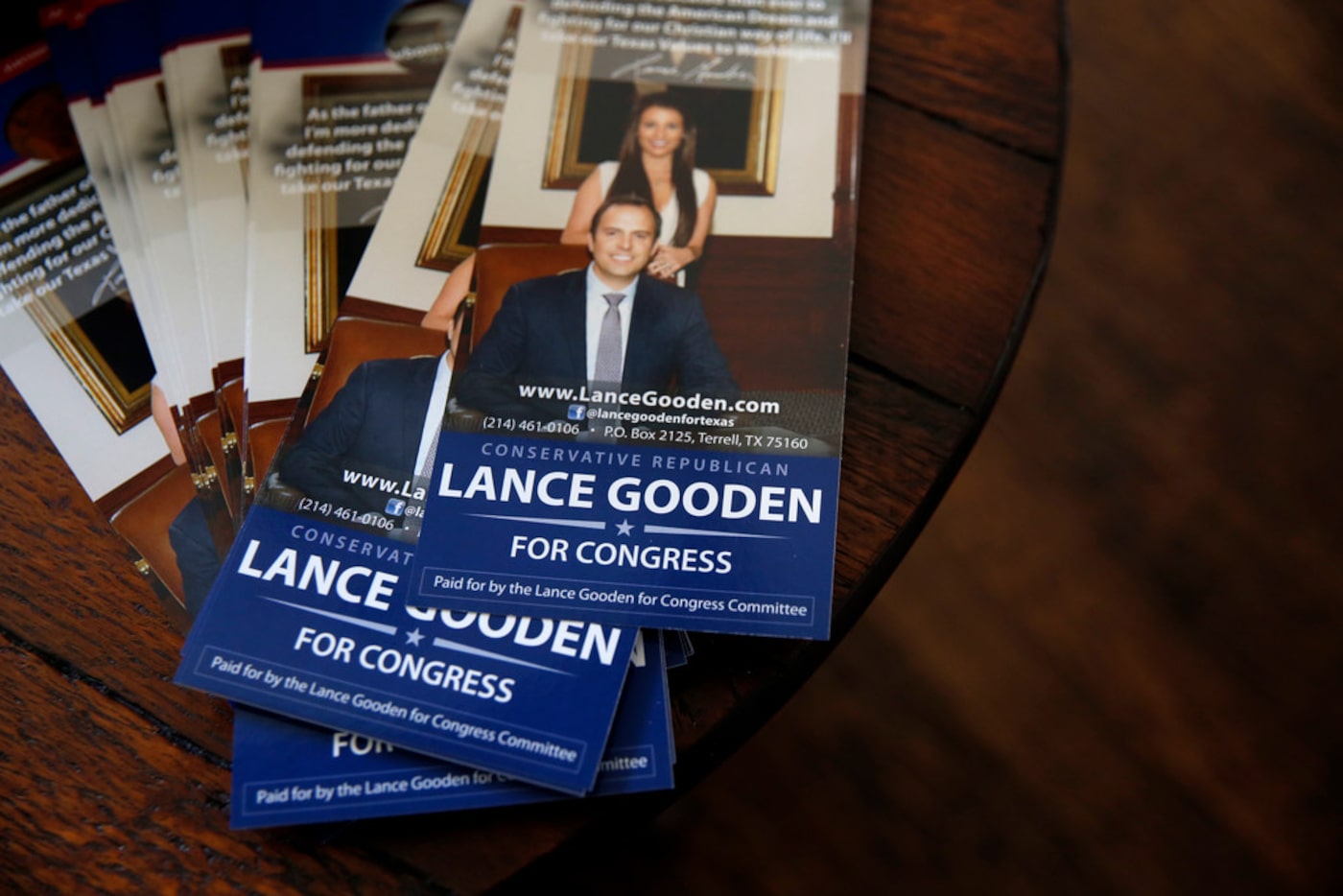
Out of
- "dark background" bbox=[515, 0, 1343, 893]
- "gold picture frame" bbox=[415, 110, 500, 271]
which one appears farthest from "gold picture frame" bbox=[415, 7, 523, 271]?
"dark background" bbox=[515, 0, 1343, 893]

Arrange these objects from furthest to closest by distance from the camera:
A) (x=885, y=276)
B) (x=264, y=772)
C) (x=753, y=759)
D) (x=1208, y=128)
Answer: (x=1208, y=128) → (x=753, y=759) → (x=885, y=276) → (x=264, y=772)

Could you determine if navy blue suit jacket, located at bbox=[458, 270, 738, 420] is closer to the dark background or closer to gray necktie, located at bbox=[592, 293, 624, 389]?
gray necktie, located at bbox=[592, 293, 624, 389]

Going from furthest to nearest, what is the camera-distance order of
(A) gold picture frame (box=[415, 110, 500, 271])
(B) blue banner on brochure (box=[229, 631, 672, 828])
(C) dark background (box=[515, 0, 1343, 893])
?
(C) dark background (box=[515, 0, 1343, 893])
(A) gold picture frame (box=[415, 110, 500, 271])
(B) blue banner on brochure (box=[229, 631, 672, 828])

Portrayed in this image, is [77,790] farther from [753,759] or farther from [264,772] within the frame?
[753,759]

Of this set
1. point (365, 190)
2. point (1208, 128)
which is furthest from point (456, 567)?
point (1208, 128)

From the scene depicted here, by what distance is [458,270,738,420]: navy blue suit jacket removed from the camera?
18.9 inches

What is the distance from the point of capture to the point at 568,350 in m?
0.49

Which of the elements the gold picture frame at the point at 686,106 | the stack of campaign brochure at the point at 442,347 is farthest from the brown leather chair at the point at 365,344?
the gold picture frame at the point at 686,106

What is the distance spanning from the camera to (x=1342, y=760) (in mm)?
1012

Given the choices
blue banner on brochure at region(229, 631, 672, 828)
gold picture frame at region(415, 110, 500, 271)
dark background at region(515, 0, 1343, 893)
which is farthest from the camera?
dark background at region(515, 0, 1343, 893)

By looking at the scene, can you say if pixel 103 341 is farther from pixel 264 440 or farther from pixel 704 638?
pixel 704 638

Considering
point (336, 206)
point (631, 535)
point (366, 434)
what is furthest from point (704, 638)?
point (336, 206)

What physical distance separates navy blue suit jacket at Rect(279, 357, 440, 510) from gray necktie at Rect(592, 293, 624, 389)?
0.25ft

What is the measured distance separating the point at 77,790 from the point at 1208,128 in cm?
134
